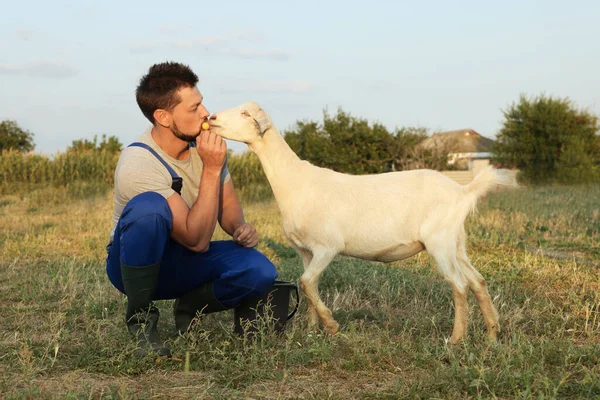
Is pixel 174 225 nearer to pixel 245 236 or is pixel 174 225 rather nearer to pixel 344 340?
pixel 245 236

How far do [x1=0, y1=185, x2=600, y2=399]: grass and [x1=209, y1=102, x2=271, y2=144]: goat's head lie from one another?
1.32m

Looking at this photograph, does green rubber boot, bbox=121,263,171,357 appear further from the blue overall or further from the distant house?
the distant house

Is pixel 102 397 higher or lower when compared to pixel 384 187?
lower

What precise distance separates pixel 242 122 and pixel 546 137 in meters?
28.6

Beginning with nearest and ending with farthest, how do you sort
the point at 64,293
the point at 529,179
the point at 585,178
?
the point at 64,293 < the point at 585,178 < the point at 529,179

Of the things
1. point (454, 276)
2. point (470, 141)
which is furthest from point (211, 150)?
A: point (470, 141)

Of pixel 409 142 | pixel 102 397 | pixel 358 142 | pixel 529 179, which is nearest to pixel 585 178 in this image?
pixel 529 179

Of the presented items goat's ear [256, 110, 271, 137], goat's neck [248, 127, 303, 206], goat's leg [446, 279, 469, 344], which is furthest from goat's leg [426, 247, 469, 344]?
goat's ear [256, 110, 271, 137]

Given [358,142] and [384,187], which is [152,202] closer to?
[384,187]

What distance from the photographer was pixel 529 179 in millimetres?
30344

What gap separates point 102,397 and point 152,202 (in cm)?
115

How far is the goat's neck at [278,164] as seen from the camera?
15.0 feet

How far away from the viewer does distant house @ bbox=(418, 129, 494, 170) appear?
1332 inches

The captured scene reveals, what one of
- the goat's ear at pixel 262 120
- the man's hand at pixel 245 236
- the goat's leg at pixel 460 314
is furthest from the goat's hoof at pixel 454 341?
the goat's ear at pixel 262 120
